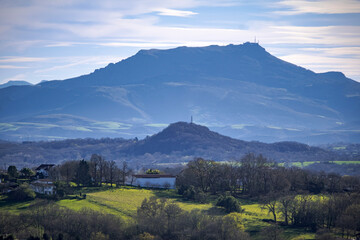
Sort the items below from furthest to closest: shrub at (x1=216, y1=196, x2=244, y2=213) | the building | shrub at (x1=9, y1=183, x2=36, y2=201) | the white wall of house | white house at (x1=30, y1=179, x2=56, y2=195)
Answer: the building, the white wall of house, white house at (x1=30, y1=179, x2=56, y2=195), shrub at (x1=9, y1=183, x2=36, y2=201), shrub at (x1=216, y1=196, x2=244, y2=213)

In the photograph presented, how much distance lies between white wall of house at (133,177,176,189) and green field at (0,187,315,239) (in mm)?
9696

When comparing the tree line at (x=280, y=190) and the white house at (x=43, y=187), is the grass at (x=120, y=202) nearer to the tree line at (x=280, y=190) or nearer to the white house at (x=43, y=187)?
the tree line at (x=280, y=190)

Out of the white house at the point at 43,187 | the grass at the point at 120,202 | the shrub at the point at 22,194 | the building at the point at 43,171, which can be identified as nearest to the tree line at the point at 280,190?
the grass at the point at 120,202

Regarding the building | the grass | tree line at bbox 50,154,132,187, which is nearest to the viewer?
the grass

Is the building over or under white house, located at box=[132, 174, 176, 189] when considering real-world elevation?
over

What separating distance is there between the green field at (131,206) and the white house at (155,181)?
9.81m

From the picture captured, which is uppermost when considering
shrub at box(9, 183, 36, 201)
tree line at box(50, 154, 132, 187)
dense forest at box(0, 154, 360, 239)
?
tree line at box(50, 154, 132, 187)

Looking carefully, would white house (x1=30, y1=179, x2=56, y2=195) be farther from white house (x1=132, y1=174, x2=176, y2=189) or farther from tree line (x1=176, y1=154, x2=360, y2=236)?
tree line (x1=176, y1=154, x2=360, y2=236)

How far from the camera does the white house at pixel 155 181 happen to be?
9956cm

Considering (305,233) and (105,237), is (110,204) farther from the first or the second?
(305,233)

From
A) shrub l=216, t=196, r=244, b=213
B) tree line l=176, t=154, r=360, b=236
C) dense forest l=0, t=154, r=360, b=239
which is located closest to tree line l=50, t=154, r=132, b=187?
dense forest l=0, t=154, r=360, b=239

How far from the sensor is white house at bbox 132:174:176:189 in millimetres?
99562

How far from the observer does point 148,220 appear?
67688 millimetres

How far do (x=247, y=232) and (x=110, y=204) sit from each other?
67.4 ft
